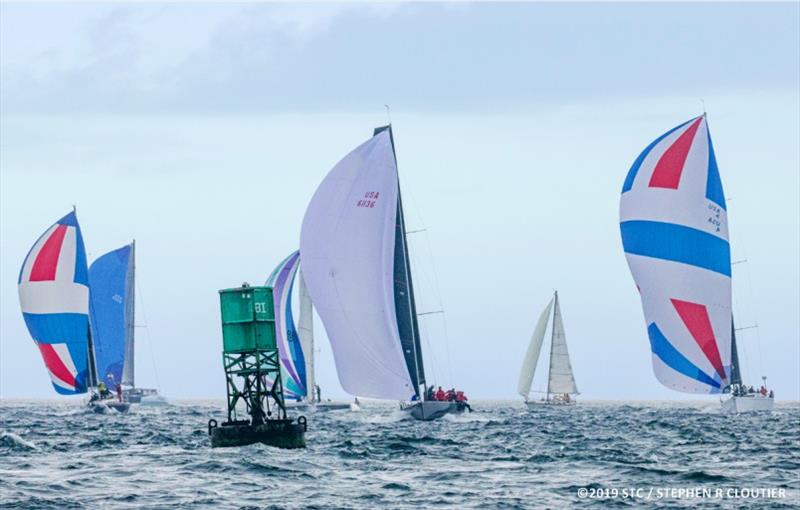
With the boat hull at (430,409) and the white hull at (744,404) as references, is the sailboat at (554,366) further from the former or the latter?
the boat hull at (430,409)

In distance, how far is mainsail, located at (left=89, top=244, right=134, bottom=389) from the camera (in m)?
92.8

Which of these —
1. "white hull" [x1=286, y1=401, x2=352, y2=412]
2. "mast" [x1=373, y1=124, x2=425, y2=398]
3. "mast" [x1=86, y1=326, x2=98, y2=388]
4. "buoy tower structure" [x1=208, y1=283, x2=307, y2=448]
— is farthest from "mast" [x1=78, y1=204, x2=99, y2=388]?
"buoy tower structure" [x1=208, y1=283, x2=307, y2=448]

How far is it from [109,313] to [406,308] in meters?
38.6

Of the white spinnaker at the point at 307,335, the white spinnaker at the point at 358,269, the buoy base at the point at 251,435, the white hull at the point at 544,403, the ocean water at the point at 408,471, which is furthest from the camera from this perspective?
Answer: the white hull at the point at 544,403

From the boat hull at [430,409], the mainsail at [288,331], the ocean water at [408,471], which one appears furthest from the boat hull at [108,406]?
the ocean water at [408,471]

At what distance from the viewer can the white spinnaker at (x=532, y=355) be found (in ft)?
360

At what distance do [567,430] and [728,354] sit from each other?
41.1ft

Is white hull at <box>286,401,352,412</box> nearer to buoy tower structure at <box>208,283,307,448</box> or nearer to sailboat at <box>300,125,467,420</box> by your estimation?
sailboat at <box>300,125,467,420</box>

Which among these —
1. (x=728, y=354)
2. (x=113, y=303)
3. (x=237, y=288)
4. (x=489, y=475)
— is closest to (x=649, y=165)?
(x=728, y=354)

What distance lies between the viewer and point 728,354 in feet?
215

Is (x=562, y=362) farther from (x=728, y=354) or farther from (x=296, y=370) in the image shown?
(x=728, y=354)

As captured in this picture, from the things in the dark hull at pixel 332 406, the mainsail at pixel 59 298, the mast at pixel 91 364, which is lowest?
the dark hull at pixel 332 406

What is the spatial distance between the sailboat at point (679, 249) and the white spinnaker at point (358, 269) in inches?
432

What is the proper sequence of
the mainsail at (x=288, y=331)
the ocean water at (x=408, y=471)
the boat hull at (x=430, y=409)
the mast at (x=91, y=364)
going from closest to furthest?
the ocean water at (x=408, y=471) → the boat hull at (x=430, y=409) → the mast at (x=91, y=364) → the mainsail at (x=288, y=331)
